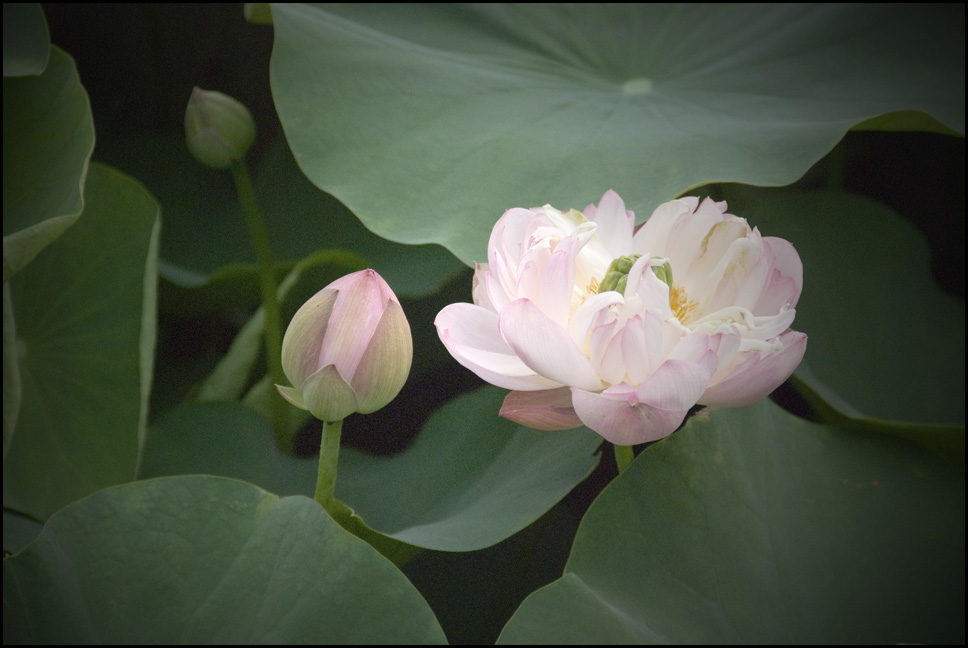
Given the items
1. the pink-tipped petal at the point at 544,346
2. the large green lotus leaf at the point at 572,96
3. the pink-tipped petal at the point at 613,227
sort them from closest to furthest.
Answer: the pink-tipped petal at the point at 544,346 < the pink-tipped petal at the point at 613,227 < the large green lotus leaf at the point at 572,96

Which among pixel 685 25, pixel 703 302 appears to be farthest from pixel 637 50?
pixel 703 302

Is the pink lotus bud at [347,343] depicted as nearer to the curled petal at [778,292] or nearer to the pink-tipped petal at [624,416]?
the pink-tipped petal at [624,416]

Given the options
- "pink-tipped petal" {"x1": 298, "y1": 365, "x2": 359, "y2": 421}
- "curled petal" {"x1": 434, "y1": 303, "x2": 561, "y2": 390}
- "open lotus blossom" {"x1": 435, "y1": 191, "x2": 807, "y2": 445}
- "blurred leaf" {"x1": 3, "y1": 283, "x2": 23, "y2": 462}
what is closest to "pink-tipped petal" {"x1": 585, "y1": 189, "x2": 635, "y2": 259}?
"open lotus blossom" {"x1": 435, "y1": 191, "x2": 807, "y2": 445}

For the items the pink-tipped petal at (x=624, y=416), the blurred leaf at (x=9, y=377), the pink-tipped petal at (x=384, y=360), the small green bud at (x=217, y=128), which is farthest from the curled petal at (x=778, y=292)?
the blurred leaf at (x=9, y=377)

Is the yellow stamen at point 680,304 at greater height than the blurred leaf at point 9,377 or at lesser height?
greater

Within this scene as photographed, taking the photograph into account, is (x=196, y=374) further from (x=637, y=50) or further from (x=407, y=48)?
(x=637, y=50)

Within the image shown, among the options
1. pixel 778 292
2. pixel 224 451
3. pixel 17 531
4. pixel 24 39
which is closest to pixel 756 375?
pixel 778 292
